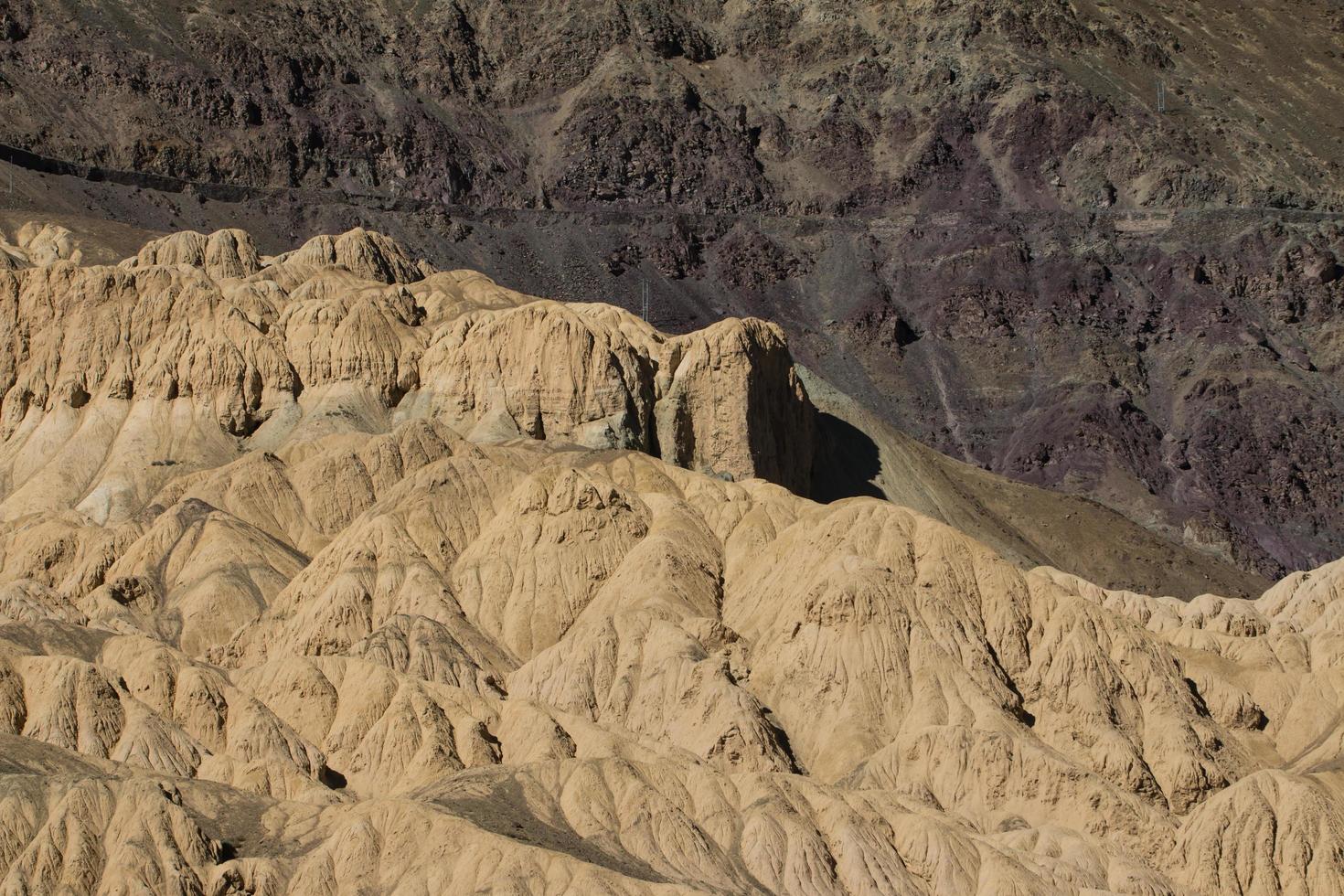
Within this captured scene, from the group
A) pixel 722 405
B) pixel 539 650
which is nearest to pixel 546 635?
pixel 539 650

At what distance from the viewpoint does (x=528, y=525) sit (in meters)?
102

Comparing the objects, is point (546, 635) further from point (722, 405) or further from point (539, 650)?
point (722, 405)

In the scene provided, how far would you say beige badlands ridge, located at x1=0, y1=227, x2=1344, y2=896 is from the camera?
69312 mm

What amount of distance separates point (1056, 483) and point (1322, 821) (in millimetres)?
112716

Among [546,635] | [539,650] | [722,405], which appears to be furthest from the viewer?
[722,405]

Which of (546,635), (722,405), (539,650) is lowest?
(722,405)

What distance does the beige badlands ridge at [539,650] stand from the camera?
69.3m

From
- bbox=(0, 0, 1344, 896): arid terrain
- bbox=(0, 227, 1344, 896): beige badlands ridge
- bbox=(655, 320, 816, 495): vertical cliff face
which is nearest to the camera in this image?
bbox=(0, 227, 1344, 896): beige badlands ridge

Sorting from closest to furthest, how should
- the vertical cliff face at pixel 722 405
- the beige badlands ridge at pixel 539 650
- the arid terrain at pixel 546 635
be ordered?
A: the beige badlands ridge at pixel 539 650, the arid terrain at pixel 546 635, the vertical cliff face at pixel 722 405

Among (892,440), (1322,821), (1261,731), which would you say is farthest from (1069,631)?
(892,440)

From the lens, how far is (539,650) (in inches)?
3775

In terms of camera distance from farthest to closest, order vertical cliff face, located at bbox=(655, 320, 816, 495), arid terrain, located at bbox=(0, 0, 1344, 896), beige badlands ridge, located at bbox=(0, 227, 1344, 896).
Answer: vertical cliff face, located at bbox=(655, 320, 816, 495)
arid terrain, located at bbox=(0, 0, 1344, 896)
beige badlands ridge, located at bbox=(0, 227, 1344, 896)

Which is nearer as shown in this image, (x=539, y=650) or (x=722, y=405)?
(x=539, y=650)

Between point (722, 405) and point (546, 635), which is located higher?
point (546, 635)
